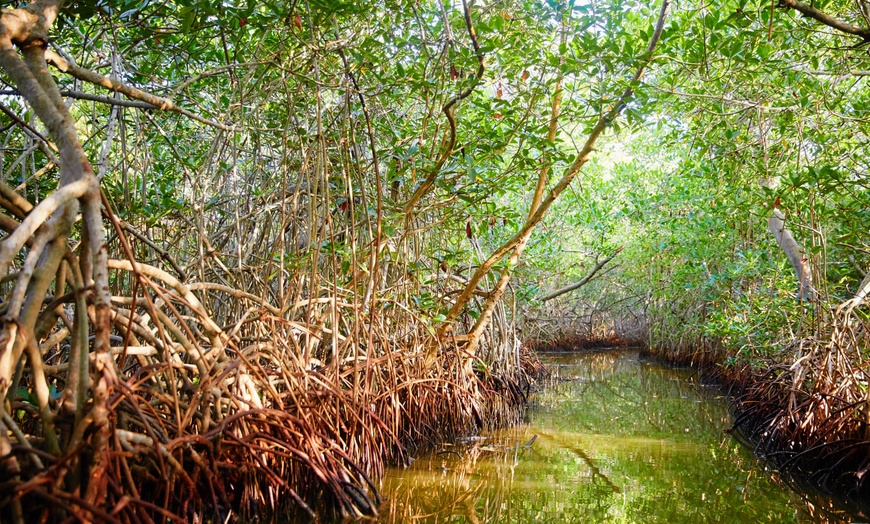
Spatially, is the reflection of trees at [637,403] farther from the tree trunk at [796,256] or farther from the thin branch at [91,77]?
the thin branch at [91,77]

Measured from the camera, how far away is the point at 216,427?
8.07ft

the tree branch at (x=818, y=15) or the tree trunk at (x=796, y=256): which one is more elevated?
the tree branch at (x=818, y=15)

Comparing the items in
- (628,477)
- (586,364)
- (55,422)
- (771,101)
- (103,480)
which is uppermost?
(771,101)

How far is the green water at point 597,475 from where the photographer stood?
11.1ft

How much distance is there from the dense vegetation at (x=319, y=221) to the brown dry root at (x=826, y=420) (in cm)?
3

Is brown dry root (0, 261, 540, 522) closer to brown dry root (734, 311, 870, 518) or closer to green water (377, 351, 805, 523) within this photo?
green water (377, 351, 805, 523)

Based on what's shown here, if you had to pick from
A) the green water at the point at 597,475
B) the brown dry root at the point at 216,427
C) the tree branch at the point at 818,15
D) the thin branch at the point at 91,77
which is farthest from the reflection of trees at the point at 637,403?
the thin branch at the point at 91,77

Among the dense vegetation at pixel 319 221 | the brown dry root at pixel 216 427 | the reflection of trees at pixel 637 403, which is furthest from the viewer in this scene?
the reflection of trees at pixel 637 403

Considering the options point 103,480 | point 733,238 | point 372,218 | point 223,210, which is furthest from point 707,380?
point 103,480

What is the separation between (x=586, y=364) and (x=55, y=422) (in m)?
Answer: 10.4

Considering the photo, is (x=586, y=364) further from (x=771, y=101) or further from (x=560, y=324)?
(x=771, y=101)

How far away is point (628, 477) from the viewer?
4.04 metres

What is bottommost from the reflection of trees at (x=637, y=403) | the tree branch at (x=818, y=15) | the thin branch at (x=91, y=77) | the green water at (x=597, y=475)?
the reflection of trees at (x=637, y=403)

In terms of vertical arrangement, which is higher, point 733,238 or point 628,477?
point 733,238
